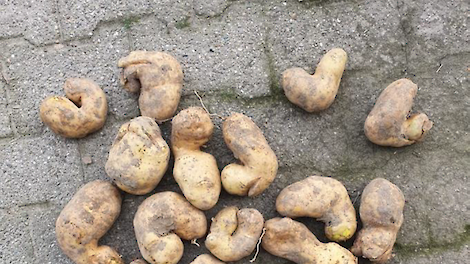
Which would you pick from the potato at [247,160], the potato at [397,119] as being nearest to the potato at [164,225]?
the potato at [247,160]

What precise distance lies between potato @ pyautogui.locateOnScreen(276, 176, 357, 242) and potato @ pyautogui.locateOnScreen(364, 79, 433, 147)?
0.80 feet

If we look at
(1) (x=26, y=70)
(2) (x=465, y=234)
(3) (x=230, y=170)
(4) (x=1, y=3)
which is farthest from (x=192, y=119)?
(2) (x=465, y=234)

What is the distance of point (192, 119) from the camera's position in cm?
176

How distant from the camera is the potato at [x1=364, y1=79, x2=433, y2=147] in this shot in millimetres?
1839

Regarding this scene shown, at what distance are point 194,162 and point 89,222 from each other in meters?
0.42

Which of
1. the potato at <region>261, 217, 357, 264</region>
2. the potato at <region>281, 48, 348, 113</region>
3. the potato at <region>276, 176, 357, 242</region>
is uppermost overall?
the potato at <region>281, 48, 348, 113</region>

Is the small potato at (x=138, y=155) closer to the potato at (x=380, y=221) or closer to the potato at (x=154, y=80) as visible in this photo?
the potato at (x=154, y=80)

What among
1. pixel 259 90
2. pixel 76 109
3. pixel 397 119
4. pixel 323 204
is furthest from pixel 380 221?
pixel 76 109

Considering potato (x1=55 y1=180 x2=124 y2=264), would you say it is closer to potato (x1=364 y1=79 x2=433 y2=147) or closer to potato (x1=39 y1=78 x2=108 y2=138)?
potato (x1=39 y1=78 x2=108 y2=138)

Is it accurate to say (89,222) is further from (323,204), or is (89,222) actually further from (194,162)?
(323,204)

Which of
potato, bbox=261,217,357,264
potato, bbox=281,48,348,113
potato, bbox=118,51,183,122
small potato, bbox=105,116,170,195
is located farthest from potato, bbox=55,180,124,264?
potato, bbox=281,48,348,113

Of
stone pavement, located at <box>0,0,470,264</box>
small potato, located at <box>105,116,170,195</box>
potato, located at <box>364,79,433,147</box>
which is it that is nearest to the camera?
small potato, located at <box>105,116,170,195</box>

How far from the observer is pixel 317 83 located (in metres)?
1.87

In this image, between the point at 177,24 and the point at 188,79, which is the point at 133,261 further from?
the point at 177,24
